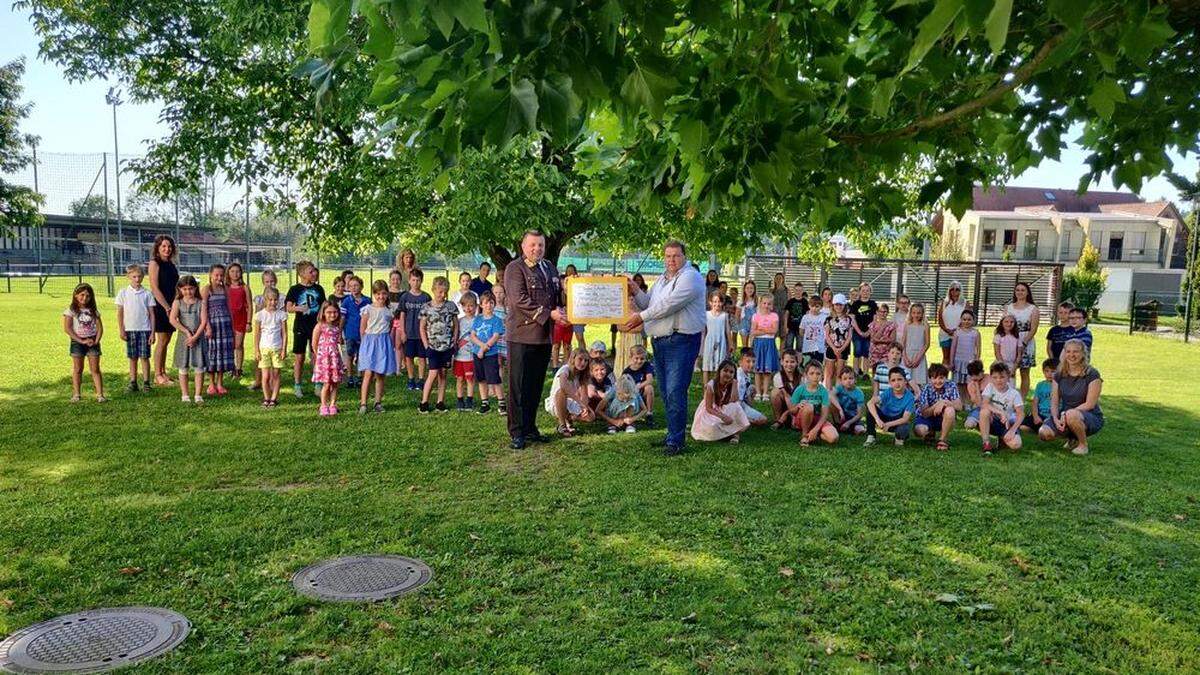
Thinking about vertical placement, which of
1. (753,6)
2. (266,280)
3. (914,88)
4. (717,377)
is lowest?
(717,377)

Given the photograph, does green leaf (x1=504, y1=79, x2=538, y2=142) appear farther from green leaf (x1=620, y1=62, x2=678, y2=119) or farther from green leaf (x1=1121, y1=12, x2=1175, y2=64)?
green leaf (x1=1121, y1=12, x2=1175, y2=64)

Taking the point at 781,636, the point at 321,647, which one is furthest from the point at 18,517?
the point at 781,636

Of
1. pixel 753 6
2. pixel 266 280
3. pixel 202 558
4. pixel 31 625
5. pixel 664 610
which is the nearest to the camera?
pixel 753 6

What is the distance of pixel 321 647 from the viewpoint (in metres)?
3.90

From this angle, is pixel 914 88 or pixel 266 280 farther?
pixel 266 280

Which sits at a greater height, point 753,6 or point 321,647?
point 753,6

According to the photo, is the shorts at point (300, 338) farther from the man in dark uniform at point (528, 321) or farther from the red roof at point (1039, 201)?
the red roof at point (1039, 201)

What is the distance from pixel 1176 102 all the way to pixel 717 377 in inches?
217

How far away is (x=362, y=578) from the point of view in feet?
15.5

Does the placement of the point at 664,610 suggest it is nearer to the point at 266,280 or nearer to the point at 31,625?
the point at 31,625

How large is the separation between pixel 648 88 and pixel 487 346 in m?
7.92

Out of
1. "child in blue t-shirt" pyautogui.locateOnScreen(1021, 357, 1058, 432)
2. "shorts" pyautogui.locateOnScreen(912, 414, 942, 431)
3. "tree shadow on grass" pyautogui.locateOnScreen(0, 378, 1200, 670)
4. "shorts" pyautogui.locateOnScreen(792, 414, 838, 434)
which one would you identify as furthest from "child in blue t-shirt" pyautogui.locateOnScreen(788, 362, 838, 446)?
"child in blue t-shirt" pyautogui.locateOnScreen(1021, 357, 1058, 432)

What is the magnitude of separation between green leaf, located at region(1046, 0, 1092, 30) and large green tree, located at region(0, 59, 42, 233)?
14.9 meters

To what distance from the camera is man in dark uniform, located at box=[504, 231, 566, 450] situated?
8.08 meters
